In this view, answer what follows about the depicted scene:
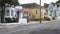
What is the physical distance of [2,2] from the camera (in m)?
44.3

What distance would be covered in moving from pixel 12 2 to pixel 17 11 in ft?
42.9

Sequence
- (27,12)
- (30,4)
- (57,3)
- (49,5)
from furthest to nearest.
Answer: (57,3) < (49,5) < (30,4) < (27,12)

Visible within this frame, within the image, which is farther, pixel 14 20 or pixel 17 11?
pixel 17 11

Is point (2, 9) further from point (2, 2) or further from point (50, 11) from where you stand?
point (50, 11)

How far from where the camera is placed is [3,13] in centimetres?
4725

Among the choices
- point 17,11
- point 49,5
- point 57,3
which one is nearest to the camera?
point 17,11

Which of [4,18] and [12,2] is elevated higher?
[12,2]

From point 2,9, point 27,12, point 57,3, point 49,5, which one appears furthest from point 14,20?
point 57,3

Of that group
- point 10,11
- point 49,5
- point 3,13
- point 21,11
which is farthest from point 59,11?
point 3,13

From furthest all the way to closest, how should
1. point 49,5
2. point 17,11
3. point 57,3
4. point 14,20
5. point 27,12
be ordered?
point 57,3 → point 49,5 → point 27,12 → point 17,11 → point 14,20

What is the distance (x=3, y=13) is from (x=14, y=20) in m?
4.86

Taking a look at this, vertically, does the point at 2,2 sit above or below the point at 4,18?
above

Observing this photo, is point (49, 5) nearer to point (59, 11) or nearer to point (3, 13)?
point (59, 11)

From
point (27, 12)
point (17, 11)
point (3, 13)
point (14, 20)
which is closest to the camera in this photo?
point (3, 13)
